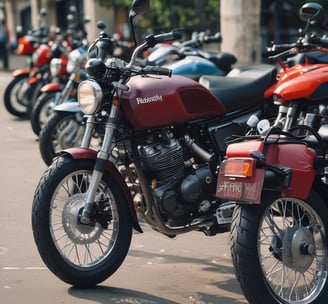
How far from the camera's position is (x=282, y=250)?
15.2 ft

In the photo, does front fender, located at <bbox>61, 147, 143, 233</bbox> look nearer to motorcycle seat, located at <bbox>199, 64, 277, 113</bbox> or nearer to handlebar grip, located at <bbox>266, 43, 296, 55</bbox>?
motorcycle seat, located at <bbox>199, 64, 277, 113</bbox>

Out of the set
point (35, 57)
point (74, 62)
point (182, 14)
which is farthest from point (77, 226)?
point (182, 14)

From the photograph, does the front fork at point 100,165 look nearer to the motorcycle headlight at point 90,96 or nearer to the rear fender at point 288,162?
the motorcycle headlight at point 90,96

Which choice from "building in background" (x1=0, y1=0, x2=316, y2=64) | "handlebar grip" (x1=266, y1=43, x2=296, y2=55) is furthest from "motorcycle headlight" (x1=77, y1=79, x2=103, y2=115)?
"building in background" (x1=0, y1=0, x2=316, y2=64)

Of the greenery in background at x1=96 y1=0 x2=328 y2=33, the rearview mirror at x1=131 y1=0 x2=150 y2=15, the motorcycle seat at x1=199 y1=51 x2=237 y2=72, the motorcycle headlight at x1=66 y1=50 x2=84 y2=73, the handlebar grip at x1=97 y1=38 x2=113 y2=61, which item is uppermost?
the rearview mirror at x1=131 y1=0 x2=150 y2=15

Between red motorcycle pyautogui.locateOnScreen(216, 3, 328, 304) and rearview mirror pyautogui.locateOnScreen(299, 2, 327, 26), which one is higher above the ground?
rearview mirror pyautogui.locateOnScreen(299, 2, 327, 26)

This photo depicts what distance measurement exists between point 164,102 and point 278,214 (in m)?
1.09

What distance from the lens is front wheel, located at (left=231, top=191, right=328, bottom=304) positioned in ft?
14.5

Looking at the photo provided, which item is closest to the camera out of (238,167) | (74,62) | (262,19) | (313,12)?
(238,167)

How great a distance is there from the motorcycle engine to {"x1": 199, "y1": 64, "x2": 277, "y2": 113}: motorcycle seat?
62 centimetres

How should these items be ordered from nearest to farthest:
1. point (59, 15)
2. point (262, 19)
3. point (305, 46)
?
point (305, 46), point (262, 19), point (59, 15)

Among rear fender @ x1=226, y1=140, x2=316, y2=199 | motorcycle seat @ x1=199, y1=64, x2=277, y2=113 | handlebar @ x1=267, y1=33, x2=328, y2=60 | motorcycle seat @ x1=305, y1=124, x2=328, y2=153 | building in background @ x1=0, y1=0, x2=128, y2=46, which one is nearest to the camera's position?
rear fender @ x1=226, y1=140, x2=316, y2=199

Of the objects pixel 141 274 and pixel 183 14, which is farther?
pixel 183 14

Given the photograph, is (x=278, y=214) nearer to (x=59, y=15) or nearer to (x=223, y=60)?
(x=223, y=60)
